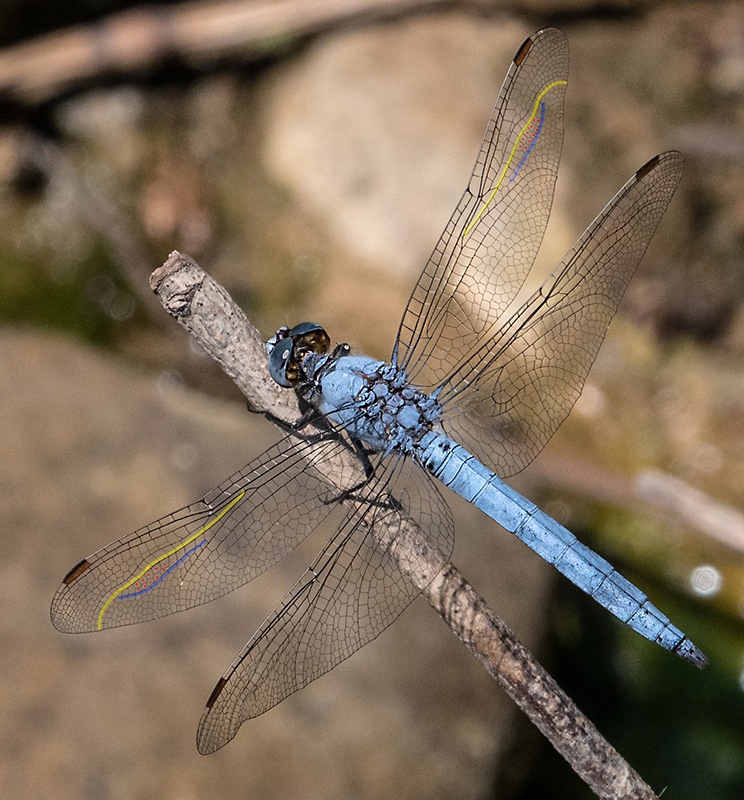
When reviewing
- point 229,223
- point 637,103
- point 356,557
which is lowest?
point 356,557

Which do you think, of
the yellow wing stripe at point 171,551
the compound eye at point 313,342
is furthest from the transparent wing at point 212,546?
the compound eye at point 313,342

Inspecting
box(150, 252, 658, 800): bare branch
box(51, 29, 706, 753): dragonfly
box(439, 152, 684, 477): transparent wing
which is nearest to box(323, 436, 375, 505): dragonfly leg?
box(51, 29, 706, 753): dragonfly

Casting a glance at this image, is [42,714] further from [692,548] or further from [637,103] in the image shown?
[637,103]

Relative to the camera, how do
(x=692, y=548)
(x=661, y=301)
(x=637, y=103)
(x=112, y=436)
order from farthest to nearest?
(x=637, y=103), (x=661, y=301), (x=692, y=548), (x=112, y=436)

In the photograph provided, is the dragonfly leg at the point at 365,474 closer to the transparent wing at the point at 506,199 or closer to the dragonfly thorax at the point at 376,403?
the dragonfly thorax at the point at 376,403

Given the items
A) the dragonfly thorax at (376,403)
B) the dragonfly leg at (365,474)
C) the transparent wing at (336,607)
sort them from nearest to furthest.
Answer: the transparent wing at (336,607) → the dragonfly leg at (365,474) → the dragonfly thorax at (376,403)

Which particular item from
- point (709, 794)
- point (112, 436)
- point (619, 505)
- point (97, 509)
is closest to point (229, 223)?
point (112, 436)
